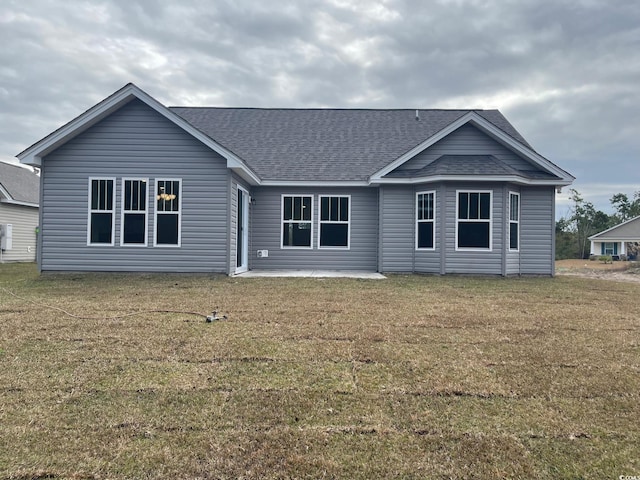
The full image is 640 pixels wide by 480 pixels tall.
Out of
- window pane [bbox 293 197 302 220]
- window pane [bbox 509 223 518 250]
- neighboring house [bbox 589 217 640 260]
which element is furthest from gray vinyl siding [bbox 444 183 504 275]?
neighboring house [bbox 589 217 640 260]

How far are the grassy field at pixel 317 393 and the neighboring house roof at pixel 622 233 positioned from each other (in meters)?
37.3

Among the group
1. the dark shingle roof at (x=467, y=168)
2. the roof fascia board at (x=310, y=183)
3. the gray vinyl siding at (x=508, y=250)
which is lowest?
the gray vinyl siding at (x=508, y=250)

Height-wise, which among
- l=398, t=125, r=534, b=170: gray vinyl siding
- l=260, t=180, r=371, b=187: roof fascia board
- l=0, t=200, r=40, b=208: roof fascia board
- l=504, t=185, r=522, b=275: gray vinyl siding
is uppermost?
l=398, t=125, r=534, b=170: gray vinyl siding

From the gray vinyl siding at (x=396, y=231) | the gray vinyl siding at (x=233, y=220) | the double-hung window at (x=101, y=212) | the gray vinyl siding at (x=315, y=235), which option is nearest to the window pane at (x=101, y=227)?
→ the double-hung window at (x=101, y=212)

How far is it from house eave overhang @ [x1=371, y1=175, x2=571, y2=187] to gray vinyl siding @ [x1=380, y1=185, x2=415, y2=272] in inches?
13.6

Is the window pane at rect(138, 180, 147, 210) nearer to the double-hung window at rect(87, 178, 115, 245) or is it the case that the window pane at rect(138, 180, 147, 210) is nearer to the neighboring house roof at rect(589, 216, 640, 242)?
the double-hung window at rect(87, 178, 115, 245)

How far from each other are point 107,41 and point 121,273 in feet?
31.2

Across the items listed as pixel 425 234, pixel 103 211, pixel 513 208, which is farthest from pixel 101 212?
pixel 513 208

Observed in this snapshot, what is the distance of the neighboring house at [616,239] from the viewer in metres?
35.9

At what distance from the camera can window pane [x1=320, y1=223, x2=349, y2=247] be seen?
13.2 meters

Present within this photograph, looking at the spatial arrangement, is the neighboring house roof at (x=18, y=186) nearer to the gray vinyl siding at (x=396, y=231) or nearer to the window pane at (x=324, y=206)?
the window pane at (x=324, y=206)

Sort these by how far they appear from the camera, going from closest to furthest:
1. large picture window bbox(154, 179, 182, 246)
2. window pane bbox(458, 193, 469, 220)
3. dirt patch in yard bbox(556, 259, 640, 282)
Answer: large picture window bbox(154, 179, 182, 246)
window pane bbox(458, 193, 469, 220)
dirt patch in yard bbox(556, 259, 640, 282)

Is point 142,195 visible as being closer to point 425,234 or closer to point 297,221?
point 297,221

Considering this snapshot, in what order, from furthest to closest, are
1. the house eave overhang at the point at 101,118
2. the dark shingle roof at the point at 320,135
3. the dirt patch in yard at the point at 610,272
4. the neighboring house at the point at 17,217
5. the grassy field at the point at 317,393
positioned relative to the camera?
the neighboring house at the point at 17,217
the dirt patch in yard at the point at 610,272
the dark shingle roof at the point at 320,135
the house eave overhang at the point at 101,118
the grassy field at the point at 317,393
